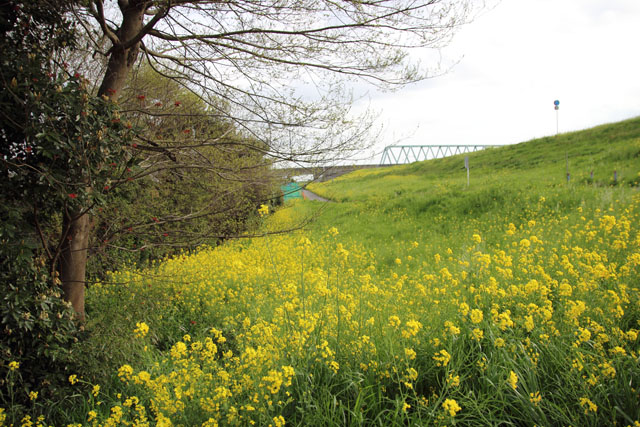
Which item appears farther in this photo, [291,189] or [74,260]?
[291,189]

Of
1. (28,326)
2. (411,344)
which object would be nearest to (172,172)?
(28,326)

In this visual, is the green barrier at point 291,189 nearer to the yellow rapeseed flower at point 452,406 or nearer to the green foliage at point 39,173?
the green foliage at point 39,173

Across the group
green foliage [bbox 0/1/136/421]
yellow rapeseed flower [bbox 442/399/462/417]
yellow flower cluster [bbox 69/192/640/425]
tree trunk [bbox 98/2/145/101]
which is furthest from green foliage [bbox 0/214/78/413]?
yellow rapeseed flower [bbox 442/399/462/417]

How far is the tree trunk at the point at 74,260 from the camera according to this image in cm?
381

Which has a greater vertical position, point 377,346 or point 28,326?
point 28,326

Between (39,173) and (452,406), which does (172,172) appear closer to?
(39,173)

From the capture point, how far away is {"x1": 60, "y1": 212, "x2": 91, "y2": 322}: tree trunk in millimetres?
3811

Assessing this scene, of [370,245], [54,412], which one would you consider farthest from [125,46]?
[370,245]

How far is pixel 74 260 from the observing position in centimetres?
383

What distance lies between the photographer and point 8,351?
313 cm

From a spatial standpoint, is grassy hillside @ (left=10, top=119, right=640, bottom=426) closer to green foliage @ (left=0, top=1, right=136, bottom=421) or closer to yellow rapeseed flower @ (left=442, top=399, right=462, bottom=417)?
yellow rapeseed flower @ (left=442, top=399, right=462, bottom=417)

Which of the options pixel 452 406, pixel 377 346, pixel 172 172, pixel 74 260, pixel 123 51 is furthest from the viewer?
pixel 172 172

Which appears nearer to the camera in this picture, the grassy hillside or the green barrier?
the grassy hillside

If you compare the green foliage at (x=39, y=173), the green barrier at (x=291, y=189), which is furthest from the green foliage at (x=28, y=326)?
the green barrier at (x=291, y=189)
